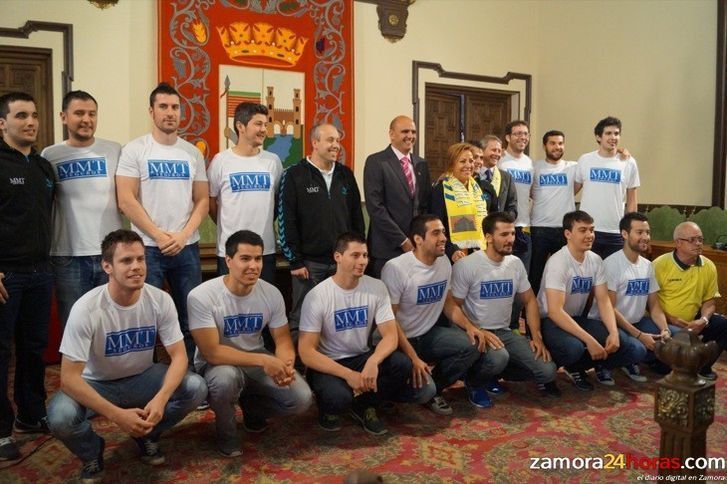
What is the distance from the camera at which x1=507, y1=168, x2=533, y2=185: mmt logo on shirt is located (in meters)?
4.38

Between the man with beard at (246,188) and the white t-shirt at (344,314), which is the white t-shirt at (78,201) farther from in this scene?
the white t-shirt at (344,314)

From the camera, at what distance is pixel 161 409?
244cm

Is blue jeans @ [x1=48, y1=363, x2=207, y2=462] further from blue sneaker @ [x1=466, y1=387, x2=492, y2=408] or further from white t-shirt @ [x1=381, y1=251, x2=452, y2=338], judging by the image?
blue sneaker @ [x1=466, y1=387, x2=492, y2=408]

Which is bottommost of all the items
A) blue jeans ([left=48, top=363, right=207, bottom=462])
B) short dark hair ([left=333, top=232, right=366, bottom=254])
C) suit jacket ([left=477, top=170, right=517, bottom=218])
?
blue jeans ([left=48, top=363, right=207, bottom=462])

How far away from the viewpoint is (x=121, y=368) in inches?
101

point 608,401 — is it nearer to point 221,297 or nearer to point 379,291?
point 379,291

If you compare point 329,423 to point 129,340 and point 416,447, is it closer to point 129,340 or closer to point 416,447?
point 416,447

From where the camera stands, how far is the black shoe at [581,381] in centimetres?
359

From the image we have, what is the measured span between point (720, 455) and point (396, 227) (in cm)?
184

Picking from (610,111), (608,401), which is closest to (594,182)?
(608,401)

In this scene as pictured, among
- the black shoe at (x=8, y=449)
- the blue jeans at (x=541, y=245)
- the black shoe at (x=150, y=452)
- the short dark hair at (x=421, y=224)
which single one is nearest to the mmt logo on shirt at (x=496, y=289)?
the short dark hair at (x=421, y=224)

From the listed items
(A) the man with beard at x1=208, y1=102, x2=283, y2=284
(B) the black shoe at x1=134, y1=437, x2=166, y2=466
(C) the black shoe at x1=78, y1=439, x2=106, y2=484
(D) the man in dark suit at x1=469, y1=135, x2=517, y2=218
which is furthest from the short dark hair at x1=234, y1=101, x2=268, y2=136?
(C) the black shoe at x1=78, y1=439, x2=106, y2=484

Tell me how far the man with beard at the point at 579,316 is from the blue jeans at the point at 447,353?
555 millimetres

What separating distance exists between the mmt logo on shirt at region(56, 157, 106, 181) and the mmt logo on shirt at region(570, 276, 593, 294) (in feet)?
8.21
